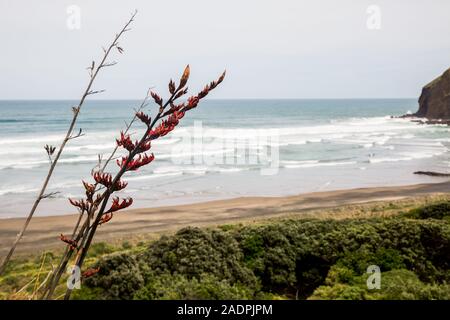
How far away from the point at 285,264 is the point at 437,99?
102 metres

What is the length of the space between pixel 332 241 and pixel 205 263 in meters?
2.35

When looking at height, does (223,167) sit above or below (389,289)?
below

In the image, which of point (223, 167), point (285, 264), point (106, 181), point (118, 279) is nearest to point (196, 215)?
point (223, 167)

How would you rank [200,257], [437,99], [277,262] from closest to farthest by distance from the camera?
[200,257]
[277,262]
[437,99]

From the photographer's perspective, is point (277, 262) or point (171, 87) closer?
point (171, 87)

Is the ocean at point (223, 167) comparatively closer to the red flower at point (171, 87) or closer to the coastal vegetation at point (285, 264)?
the coastal vegetation at point (285, 264)

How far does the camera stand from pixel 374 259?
697 centimetres

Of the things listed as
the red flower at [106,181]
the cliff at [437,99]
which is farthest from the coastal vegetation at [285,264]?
the cliff at [437,99]

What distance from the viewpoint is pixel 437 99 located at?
97.2m

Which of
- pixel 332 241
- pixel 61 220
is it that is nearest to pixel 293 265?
pixel 332 241

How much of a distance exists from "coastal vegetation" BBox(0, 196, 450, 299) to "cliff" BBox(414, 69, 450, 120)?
96.1 m

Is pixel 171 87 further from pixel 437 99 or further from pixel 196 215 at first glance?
pixel 437 99

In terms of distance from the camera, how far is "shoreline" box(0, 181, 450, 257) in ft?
66.8
